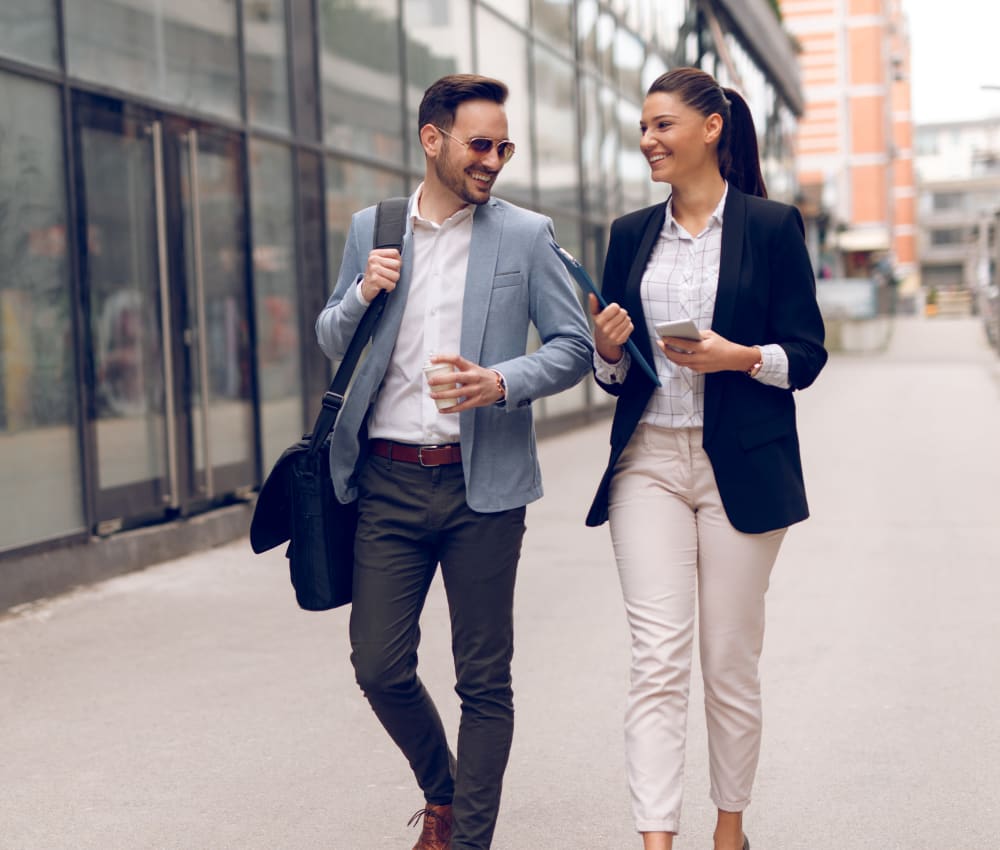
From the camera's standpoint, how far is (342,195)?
1220 cm

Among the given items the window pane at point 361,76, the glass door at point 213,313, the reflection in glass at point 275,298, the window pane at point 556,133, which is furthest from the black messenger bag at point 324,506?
the window pane at point 556,133

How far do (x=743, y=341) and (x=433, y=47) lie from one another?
11.4 metres

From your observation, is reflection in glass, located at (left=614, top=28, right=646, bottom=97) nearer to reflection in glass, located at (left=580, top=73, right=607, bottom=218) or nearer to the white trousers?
reflection in glass, located at (left=580, top=73, right=607, bottom=218)

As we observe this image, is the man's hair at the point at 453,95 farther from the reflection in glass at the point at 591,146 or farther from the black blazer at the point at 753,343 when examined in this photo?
the reflection in glass at the point at 591,146

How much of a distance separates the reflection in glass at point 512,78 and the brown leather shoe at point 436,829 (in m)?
12.7

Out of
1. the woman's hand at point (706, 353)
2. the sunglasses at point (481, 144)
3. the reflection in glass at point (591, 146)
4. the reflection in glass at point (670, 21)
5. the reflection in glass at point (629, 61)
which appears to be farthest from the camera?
the reflection in glass at point (670, 21)

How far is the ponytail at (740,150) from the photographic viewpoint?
373cm

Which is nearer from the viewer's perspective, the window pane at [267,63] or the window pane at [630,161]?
the window pane at [267,63]

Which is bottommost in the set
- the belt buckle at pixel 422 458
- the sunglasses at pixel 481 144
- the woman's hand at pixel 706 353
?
the belt buckle at pixel 422 458

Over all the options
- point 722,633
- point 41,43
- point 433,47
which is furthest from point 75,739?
point 433,47

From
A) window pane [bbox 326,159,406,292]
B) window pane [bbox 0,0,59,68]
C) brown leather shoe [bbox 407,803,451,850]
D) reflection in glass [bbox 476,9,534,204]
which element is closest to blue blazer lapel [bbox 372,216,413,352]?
brown leather shoe [bbox 407,803,451,850]

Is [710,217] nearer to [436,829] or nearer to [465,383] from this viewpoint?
[465,383]

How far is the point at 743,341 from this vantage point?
3.66 metres

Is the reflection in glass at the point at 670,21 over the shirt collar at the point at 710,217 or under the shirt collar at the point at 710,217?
over
